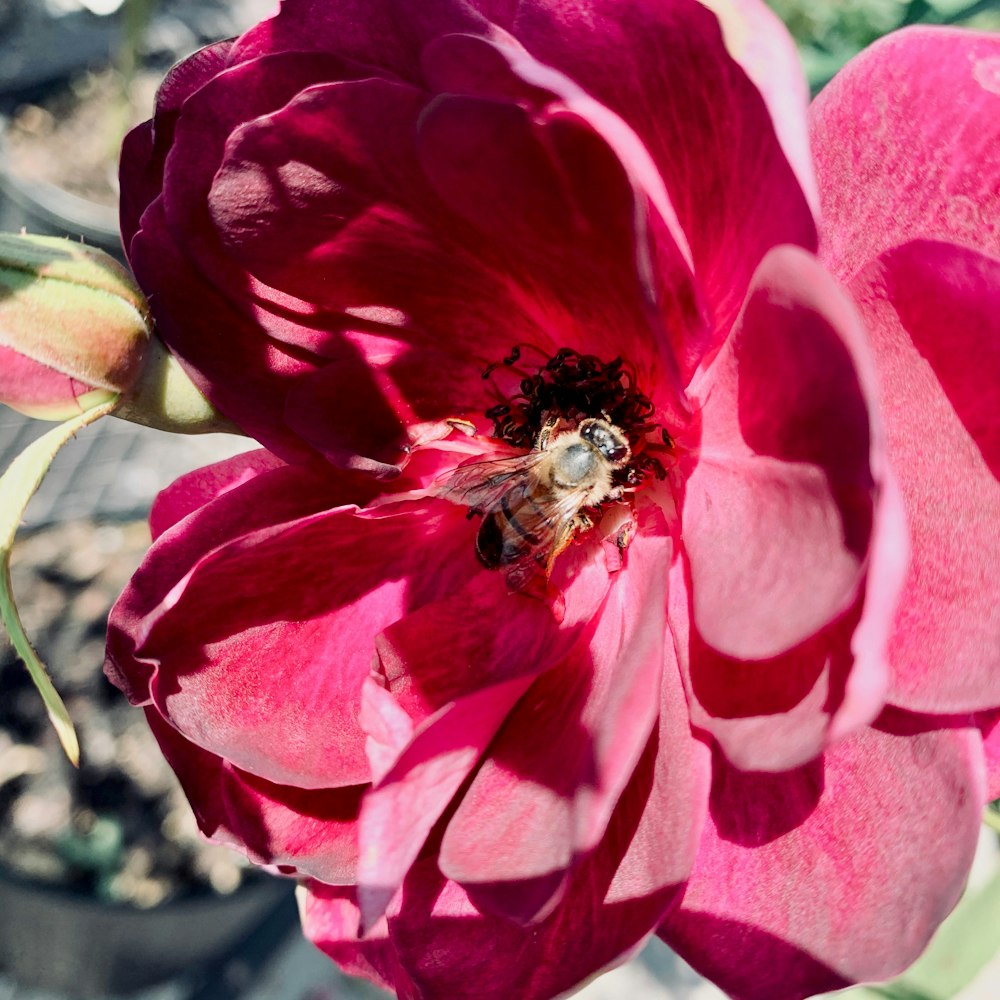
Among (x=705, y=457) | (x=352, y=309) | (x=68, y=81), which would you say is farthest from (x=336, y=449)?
(x=68, y=81)

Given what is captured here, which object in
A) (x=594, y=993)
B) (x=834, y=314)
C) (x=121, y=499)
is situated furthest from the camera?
(x=121, y=499)

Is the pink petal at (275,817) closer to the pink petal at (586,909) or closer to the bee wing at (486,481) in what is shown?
the pink petal at (586,909)

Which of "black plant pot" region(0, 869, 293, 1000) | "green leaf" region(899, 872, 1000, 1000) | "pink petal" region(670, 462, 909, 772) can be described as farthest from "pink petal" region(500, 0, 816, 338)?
"black plant pot" region(0, 869, 293, 1000)

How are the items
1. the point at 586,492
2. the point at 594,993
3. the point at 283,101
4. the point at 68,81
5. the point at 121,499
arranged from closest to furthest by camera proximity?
1. the point at 283,101
2. the point at 586,492
3. the point at 594,993
4. the point at 121,499
5. the point at 68,81

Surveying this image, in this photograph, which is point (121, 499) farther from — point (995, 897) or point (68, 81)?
point (995, 897)

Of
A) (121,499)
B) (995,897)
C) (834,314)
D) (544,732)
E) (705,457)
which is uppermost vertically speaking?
(834,314)

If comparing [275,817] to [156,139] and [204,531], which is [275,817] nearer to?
[204,531]
